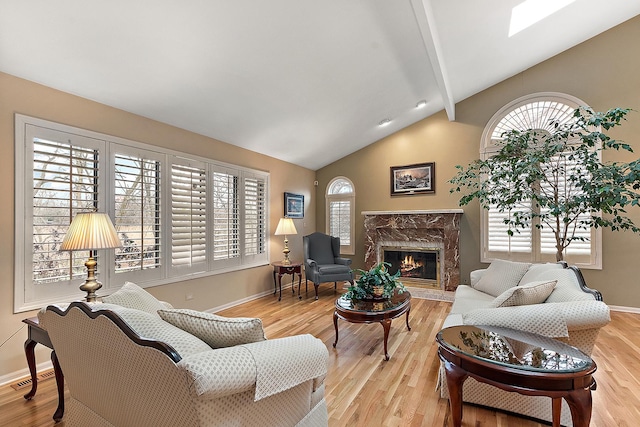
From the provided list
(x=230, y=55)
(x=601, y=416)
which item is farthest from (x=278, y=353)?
(x=230, y=55)

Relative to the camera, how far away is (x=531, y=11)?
143 inches

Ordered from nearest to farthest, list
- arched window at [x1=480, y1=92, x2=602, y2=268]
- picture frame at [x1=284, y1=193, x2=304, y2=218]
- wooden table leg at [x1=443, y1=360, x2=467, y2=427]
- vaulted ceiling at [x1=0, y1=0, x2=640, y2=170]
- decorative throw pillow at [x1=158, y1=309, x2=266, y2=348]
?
decorative throw pillow at [x1=158, y1=309, x2=266, y2=348], wooden table leg at [x1=443, y1=360, x2=467, y2=427], vaulted ceiling at [x1=0, y1=0, x2=640, y2=170], arched window at [x1=480, y1=92, x2=602, y2=268], picture frame at [x1=284, y1=193, x2=304, y2=218]

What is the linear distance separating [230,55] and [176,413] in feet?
9.55

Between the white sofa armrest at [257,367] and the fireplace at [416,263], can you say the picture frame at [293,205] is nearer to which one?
the fireplace at [416,263]

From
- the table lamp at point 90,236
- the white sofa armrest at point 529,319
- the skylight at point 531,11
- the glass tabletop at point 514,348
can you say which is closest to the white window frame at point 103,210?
the table lamp at point 90,236

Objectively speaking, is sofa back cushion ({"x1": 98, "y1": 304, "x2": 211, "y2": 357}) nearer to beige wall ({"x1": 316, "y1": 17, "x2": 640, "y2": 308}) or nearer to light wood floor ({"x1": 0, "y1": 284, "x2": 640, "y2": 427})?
light wood floor ({"x1": 0, "y1": 284, "x2": 640, "y2": 427})

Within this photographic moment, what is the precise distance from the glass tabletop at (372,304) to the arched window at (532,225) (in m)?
2.75

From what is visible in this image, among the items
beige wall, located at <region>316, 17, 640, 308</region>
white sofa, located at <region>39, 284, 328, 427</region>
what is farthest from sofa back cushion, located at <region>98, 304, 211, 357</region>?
beige wall, located at <region>316, 17, 640, 308</region>

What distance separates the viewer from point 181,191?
3891 mm

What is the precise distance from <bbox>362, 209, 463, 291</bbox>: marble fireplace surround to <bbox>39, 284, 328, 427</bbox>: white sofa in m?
4.23

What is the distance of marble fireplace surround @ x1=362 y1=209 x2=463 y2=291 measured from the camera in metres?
5.22

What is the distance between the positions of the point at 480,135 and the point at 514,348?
4433 millimetres

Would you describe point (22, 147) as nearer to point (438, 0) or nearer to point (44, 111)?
point (44, 111)

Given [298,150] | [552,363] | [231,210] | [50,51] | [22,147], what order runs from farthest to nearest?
[298,150]
[231,210]
[22,147]
[50,51]
[552,363]
